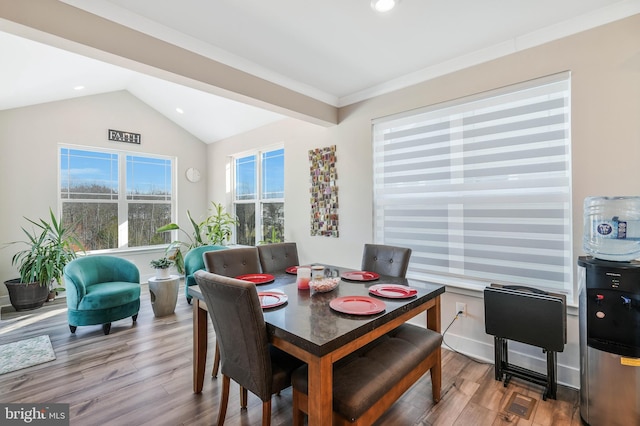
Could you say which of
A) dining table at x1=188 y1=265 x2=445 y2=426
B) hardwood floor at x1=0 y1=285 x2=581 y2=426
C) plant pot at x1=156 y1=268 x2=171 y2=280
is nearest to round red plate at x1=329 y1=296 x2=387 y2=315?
dining table at x1=188 y1=265 x2=445 y2=426

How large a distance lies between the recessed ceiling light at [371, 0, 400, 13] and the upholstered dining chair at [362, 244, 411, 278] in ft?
5.84

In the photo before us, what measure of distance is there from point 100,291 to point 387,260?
2.96 metres

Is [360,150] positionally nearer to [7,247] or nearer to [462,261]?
[462,261]

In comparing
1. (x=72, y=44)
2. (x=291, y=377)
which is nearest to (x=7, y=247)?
(x=72, y=44)

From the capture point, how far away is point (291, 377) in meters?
1.56

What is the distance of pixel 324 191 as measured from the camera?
375 cm

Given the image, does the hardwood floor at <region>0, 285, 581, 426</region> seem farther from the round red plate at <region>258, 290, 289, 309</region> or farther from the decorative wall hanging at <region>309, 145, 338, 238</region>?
the decorative wall hanging at <region>309, 145, 338, 238</region>

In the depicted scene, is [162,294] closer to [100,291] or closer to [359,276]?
[100,291]

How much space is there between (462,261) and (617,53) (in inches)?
71.9

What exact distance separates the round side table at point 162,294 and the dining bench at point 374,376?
2712 mm

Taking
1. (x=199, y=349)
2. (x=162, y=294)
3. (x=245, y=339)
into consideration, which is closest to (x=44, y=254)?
(x=162, y=294)

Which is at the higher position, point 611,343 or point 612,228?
point 612,228

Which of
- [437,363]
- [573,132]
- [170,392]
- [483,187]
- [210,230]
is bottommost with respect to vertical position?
[170,392]

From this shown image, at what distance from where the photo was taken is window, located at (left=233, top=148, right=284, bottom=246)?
4633 millimetres
